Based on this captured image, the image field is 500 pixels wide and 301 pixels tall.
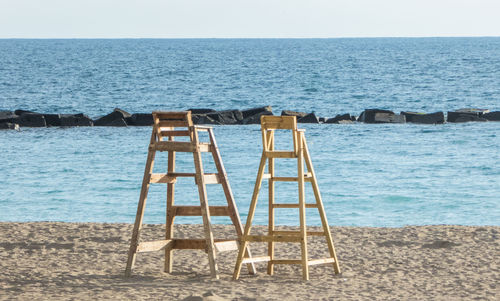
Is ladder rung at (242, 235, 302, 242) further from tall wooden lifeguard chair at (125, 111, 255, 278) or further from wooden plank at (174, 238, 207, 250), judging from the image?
wooden plank at (174, 238, 207, 250)

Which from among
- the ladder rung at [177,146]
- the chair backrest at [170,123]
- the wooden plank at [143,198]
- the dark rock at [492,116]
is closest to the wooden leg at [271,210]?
the ladder rung at [177,146]

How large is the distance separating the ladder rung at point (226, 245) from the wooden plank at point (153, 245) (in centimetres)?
49

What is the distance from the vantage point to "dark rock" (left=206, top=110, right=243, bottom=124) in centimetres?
3350

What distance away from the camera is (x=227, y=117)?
111ft

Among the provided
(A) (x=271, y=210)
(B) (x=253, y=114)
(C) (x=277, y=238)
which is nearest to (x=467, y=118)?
(B) (x=253, y=114)

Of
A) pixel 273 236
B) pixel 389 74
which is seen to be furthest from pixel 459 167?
pixel 389 74

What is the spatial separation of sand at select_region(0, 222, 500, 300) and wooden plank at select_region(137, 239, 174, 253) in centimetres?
25

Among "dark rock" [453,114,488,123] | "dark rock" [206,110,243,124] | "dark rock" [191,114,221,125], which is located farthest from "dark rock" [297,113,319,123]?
"dark rock" [453,114,488,123]

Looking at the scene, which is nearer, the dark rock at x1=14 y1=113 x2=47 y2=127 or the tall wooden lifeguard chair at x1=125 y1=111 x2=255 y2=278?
the tall wooden lifeguard chair at x1=125 y1=111 x2=255 y2=278

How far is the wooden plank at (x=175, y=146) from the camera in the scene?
708 centimetres

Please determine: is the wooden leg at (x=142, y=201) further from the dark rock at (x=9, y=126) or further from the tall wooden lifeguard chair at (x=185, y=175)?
the dark rock at (x=9, y=126)

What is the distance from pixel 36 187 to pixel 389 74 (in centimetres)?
5749

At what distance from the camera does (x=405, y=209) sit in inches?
632

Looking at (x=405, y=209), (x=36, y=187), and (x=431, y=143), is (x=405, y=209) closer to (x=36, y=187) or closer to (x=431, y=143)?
(x=36, y=187)
